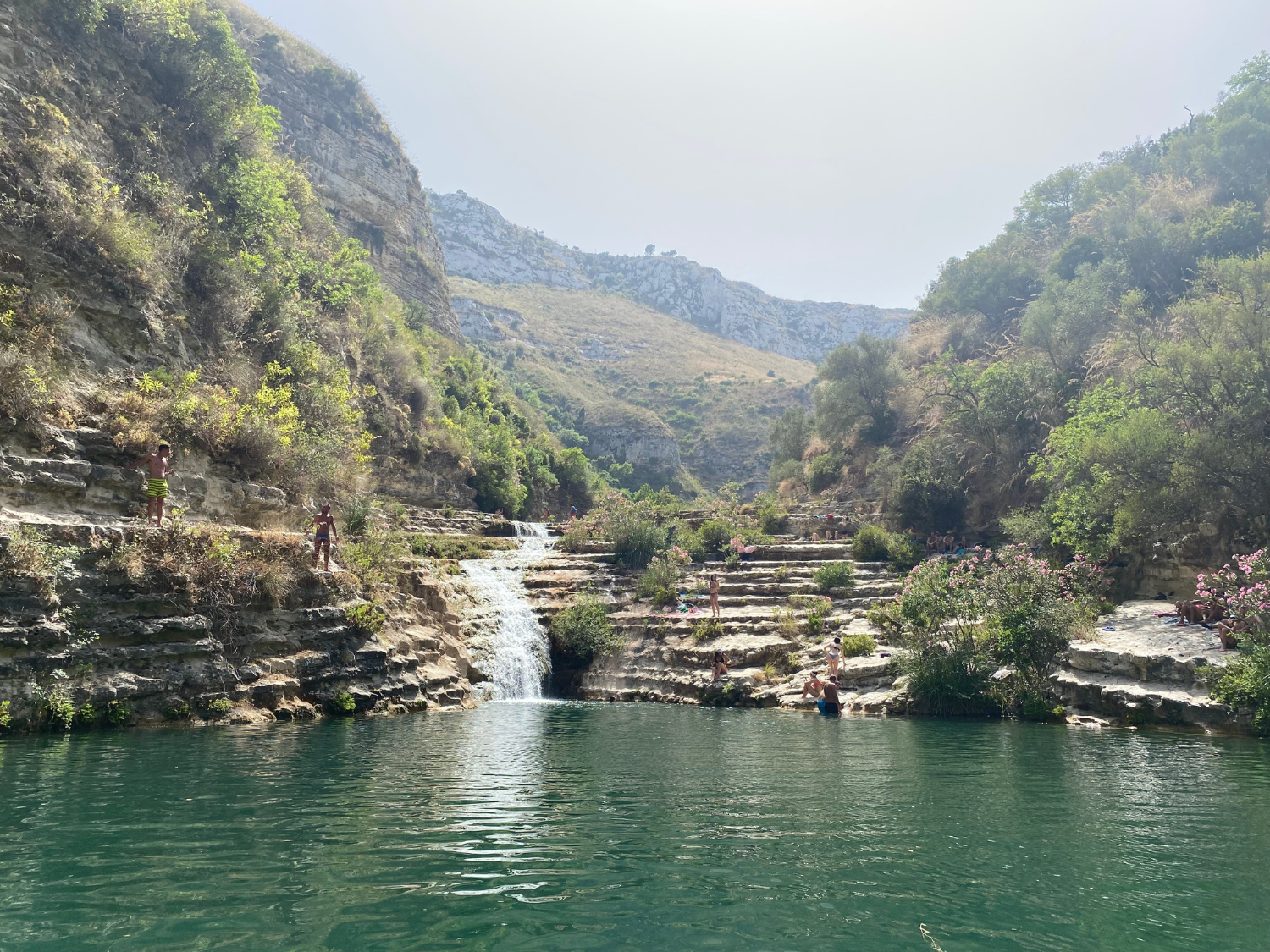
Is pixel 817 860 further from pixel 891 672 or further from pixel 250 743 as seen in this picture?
pixel 891 672

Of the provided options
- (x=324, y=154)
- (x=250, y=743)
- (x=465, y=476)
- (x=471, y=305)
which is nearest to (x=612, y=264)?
(x=471, y=305)

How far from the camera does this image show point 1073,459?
2280 cm

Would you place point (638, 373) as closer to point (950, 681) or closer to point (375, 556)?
point (375, 556)

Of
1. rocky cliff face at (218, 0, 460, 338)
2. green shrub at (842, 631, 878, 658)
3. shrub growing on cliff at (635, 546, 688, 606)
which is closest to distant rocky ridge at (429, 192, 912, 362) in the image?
rocky cliff face at (218, 0, 460, 338)

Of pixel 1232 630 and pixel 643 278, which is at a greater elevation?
pixel 643 278

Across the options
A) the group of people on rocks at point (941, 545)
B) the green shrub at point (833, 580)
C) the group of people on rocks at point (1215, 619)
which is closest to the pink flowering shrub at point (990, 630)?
the group of people on rocks at point (1215, 619)

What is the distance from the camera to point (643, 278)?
15938cm

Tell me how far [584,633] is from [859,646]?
9010 millimetres

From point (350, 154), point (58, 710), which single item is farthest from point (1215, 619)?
point (350, 154)

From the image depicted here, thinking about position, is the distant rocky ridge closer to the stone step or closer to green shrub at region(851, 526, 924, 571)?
green shrub at region(851, 526, 924, 571)

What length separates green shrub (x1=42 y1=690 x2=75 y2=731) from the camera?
499 inches

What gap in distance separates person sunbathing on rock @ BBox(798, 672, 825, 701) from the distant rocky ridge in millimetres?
126653

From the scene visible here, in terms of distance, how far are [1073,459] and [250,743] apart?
917 inches

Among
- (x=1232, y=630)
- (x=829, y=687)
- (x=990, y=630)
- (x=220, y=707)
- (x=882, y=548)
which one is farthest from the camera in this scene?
(x=882, y=548)
